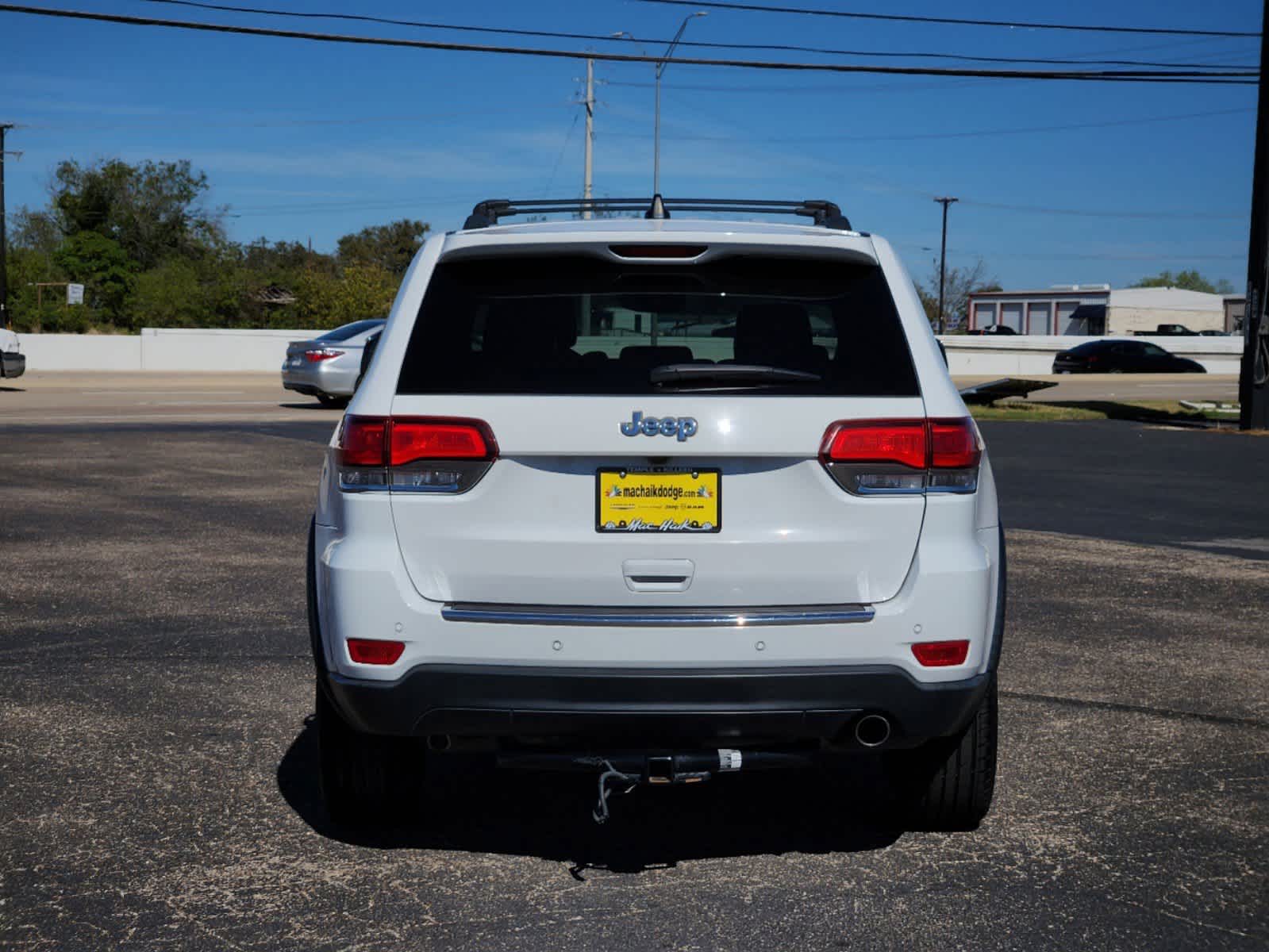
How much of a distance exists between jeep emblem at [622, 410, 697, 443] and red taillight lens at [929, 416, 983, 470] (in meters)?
0.63

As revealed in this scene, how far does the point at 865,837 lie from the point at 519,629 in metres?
1.47

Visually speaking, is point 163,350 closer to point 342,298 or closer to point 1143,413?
point 342,298

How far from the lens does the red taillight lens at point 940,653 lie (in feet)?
12.7

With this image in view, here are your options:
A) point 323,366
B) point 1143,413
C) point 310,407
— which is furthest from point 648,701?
point 1143,413

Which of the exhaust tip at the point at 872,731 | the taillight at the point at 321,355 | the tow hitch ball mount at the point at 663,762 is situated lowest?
the tow hitch ball mount at the point at 663,762

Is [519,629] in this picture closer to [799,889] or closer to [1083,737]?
[799,889]

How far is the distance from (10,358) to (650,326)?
27.8 metres

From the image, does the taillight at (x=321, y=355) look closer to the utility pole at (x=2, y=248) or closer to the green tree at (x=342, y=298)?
the utility pole at (x=2, y=248)

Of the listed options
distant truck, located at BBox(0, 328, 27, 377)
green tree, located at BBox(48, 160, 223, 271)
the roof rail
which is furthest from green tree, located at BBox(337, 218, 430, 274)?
the roof rail

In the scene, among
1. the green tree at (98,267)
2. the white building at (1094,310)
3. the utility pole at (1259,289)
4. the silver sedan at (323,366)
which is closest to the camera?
the utility pole at (1259,289)

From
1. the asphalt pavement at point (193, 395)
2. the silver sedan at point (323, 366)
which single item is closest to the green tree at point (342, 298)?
the asphalt pavement at point (193, 395)

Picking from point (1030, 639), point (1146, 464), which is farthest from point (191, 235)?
point (1030, 639)

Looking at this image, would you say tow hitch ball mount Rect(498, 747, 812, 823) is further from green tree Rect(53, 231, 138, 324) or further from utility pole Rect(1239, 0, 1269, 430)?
green tree Rect(53, 231, 138, 324)

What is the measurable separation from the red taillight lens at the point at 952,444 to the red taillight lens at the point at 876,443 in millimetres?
31
